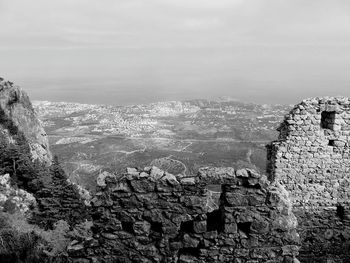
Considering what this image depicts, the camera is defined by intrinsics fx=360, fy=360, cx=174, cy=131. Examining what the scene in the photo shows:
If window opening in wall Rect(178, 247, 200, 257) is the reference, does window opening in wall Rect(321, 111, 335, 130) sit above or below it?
above

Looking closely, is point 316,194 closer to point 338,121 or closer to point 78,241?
point 338,121

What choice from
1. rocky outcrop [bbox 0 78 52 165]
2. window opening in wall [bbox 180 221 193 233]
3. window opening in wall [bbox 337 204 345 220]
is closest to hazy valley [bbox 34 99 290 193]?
rocky outcrop [bbox 0 78 52 165]

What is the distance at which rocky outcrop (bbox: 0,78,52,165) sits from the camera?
3372 cm

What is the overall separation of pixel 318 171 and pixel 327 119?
164 cm

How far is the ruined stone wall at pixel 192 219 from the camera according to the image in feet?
24.3

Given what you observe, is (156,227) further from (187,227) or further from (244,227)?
(244,227)

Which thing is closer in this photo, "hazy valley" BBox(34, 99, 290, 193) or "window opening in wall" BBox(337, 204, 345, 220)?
"window opening in wall" BBox(337, 204, 345, 220)

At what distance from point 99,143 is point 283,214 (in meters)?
113

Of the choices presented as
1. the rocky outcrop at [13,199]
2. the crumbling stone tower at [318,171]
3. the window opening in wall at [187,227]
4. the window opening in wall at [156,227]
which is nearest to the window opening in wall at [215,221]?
the window opening in wall at [187,227]

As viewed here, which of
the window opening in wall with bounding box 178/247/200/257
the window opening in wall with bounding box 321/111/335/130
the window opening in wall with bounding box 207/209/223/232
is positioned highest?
the window opening in wall with bounding box 321/111/335/130

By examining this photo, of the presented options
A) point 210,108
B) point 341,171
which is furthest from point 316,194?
point 210,108

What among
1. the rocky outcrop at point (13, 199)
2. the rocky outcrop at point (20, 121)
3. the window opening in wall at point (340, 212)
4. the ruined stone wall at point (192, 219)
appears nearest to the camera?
the ruined stone wall at point (192, 219)

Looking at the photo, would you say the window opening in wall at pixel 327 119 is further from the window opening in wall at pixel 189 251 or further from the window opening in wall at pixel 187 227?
the window opening in wall at pixel 189 251

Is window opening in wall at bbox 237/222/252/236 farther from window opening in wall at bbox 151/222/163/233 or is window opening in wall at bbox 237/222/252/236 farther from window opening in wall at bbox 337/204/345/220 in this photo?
window opening in wall at bbox 337/204/345/220
